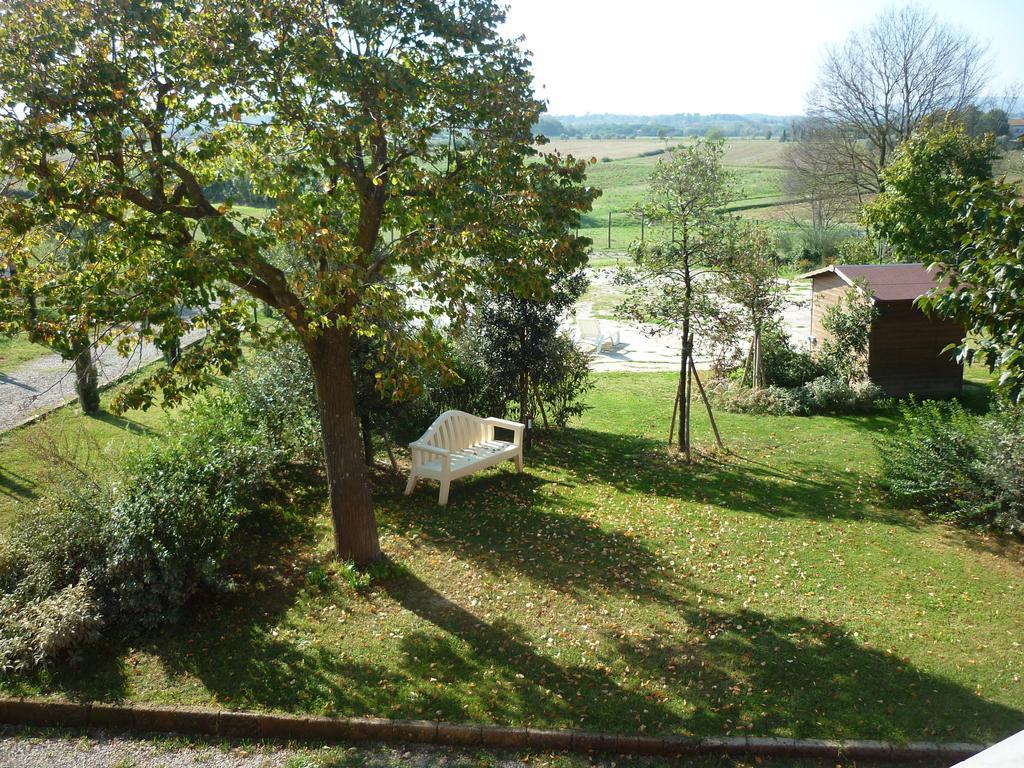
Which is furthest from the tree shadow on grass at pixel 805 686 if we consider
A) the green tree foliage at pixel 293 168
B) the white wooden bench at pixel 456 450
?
the white wooden bench at pixel 456 450

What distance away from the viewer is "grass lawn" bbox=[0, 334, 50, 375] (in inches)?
729

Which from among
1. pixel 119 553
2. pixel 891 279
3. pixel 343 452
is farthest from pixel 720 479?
pixel 891 279

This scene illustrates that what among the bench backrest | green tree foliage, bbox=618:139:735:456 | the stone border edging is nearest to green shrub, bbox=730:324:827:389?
green tree foliage, bbox=618:139:735:456

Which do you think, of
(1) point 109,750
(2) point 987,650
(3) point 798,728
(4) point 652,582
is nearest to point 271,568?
(1) point 109,750

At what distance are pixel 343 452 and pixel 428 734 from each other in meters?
3.15

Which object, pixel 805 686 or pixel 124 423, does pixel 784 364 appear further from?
pixel 124 423

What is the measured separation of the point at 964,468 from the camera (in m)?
10.1

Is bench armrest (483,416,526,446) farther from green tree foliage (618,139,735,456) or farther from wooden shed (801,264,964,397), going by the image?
wooden shed (801,264,964,397)

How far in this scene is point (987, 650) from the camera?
6.64 metres

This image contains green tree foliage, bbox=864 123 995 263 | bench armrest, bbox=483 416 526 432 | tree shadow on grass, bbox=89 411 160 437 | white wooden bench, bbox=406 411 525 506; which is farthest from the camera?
green tree foliage, bbox=864 123 995 263

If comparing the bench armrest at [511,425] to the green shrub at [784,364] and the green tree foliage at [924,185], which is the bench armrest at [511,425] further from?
the green tree foliage at [924,185]

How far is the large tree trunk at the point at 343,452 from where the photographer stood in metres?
7.64

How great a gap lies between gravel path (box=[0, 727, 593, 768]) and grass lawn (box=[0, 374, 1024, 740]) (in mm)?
323

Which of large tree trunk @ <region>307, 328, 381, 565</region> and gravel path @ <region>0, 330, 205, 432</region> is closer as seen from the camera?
large tree trunk @ <region>307, 328, 381, 565</region>
